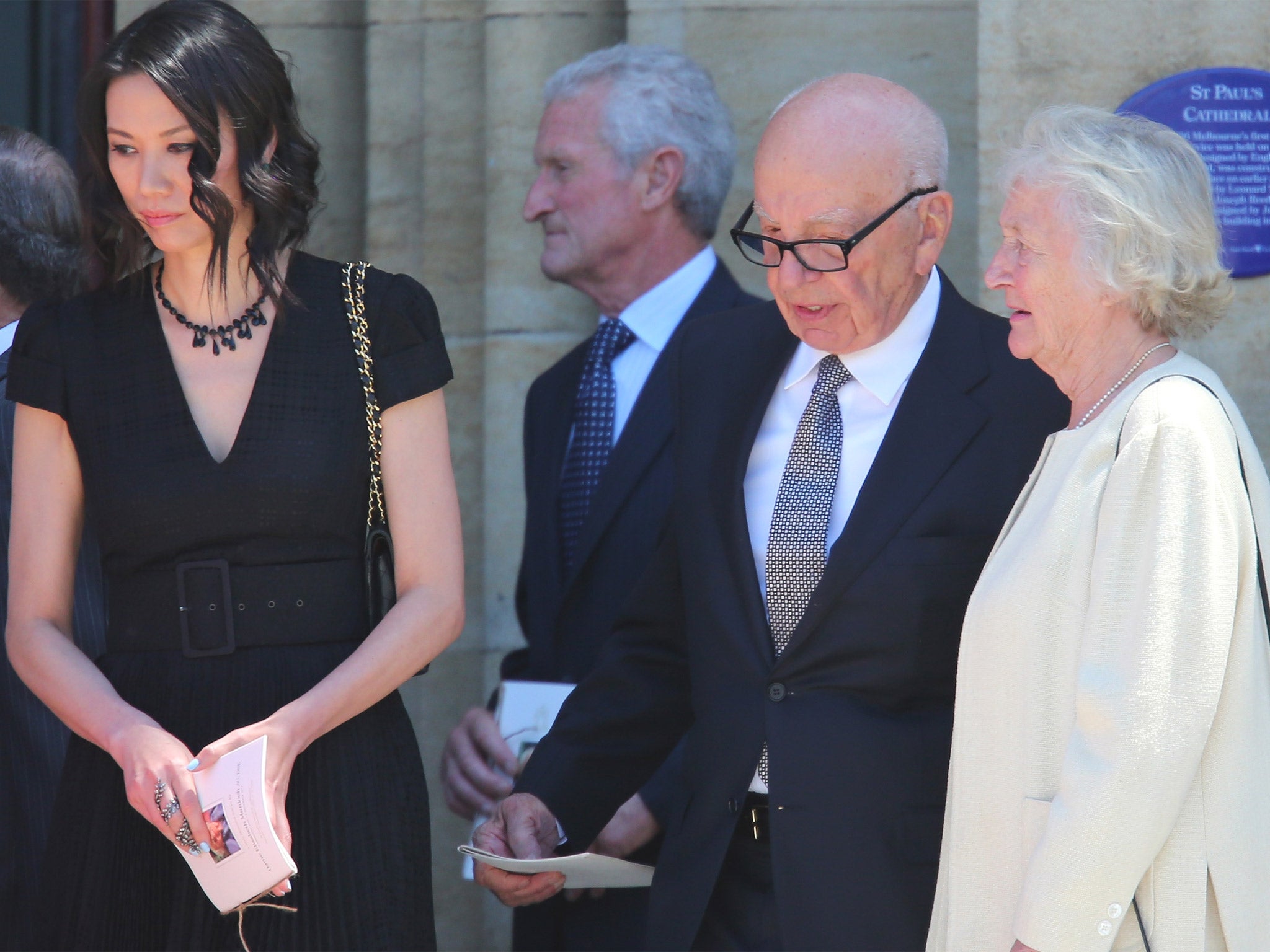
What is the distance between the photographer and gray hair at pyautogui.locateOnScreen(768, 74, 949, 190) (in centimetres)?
287

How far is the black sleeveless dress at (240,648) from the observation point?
2580 mm

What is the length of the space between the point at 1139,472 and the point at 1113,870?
50 cm

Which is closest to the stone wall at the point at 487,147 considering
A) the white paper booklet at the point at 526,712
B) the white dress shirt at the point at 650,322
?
the white dress shirt at the point at 650,322

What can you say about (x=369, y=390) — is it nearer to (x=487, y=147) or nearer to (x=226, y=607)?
(x=226, y=607)

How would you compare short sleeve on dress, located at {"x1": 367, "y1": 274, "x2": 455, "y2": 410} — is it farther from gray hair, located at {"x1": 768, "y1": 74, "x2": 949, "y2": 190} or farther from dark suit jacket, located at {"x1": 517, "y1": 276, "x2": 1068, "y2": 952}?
gray hair, located at {"x1": 768, "y1": 74, "x2": 949, "y2": 190}

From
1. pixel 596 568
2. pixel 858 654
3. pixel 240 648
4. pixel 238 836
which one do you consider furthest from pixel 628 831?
pixel 238 836

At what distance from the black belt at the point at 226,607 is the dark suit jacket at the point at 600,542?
2.96 ft

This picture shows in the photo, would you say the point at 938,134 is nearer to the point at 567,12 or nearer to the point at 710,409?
the point at 710,409

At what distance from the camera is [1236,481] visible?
2.18 meters

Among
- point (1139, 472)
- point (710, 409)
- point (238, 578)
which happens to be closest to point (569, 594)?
point (710, 409)

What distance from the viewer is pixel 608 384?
3832 mm

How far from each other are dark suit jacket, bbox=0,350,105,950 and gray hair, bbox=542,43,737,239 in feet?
5.27

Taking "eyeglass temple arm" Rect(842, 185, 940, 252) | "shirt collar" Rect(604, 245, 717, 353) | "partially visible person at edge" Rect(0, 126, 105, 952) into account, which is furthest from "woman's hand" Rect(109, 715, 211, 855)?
"shirt collar" Rect(604, 245, 717, 353)

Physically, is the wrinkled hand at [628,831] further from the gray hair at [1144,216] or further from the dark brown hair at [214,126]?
the gray hair at [1144,216]
